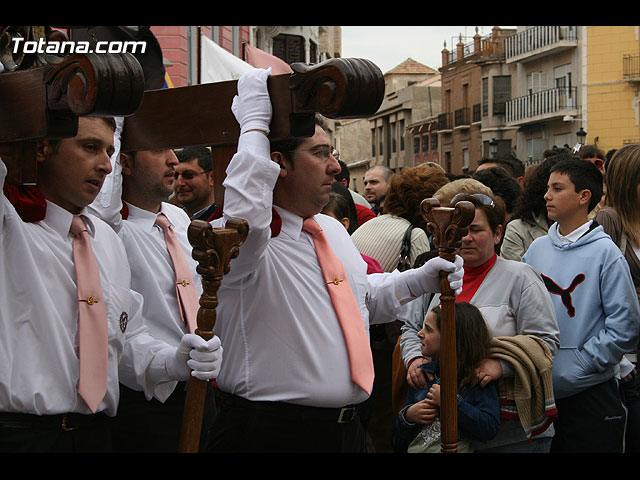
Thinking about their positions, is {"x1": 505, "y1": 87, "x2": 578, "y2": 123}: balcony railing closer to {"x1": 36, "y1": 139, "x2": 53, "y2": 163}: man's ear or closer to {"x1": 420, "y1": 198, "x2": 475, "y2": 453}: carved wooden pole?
{"x1": 420, "y1": 198, "x2": 475, "y2": 453}: carved wooden pole

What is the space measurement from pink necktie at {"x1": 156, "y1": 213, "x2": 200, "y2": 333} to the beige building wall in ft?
90.9

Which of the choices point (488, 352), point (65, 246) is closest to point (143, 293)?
point (65, 246)

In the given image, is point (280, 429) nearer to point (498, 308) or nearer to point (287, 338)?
point (287, 338)

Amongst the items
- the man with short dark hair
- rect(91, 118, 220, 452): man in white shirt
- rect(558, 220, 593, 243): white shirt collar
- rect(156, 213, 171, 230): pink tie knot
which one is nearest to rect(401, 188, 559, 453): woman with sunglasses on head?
rect(558, 220, 593, 243): white shirt collar

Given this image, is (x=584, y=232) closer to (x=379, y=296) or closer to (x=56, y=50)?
(x=379, y=296)

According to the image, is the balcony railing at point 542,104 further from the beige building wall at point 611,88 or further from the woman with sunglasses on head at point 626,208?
the woman with sunglasses on head at point 626,208

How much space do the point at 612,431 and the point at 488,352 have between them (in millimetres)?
1034

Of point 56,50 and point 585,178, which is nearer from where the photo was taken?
point 56,50

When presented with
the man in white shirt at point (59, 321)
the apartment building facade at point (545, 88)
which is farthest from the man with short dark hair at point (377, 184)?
the apartment building facade at point (545, 88)

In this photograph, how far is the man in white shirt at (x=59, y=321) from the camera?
8.86ft

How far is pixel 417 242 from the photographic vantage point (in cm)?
527

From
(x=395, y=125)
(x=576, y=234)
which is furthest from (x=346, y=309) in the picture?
(x=395, y=125)

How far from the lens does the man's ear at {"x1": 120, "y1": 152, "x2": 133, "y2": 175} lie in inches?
160

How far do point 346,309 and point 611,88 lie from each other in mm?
30126
